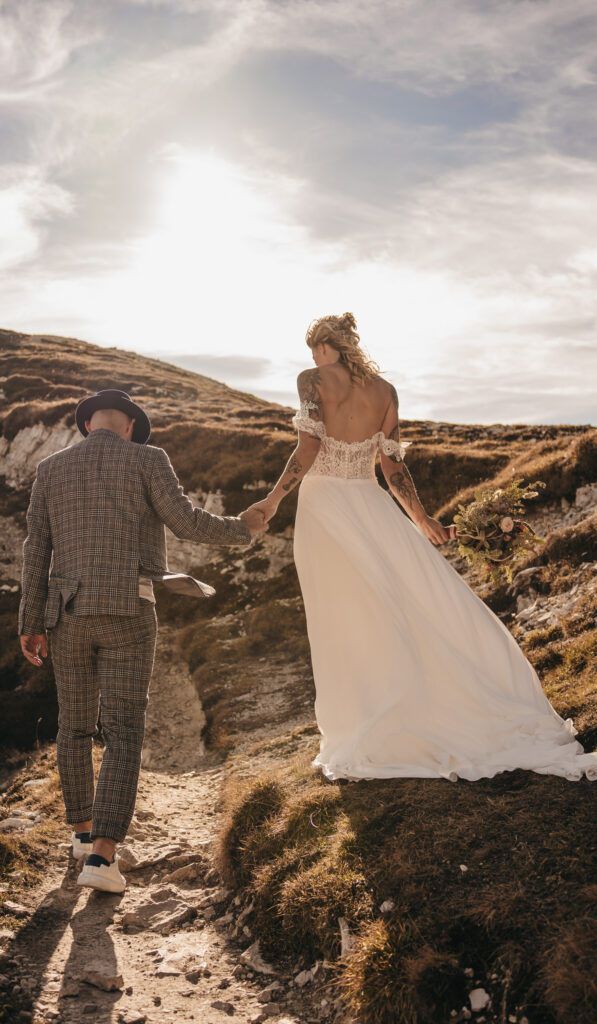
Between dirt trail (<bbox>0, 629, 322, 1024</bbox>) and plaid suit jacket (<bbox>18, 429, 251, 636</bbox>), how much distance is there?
2.12 meters

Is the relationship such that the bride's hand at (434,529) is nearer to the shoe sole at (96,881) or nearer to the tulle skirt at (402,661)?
the tulle skirt at (402,661)

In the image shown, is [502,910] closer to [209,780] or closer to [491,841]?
[491,841]

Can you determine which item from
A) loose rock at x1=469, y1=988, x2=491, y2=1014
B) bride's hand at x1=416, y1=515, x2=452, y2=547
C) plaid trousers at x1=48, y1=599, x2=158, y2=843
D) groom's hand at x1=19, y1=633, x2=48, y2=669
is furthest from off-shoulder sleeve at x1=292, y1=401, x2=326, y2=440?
loose rock at x1=469, y1=988, x2=491, y2=1014

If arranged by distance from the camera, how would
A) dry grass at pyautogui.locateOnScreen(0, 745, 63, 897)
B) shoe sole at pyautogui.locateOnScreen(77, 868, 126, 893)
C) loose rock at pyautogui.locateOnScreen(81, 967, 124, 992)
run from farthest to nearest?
dry grass at pyautogui.locateOnScreen(0, 745, 63, 897) → shoe sole at pyautogui.locateOnScreen(77, 868, 126, 893) → loose rock at pyautogui.locateOnScreen(81, 967, 124, 992)

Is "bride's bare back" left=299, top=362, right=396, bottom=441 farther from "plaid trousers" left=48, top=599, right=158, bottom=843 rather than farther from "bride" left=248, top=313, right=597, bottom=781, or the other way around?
"plaid trousers" left=48, top=599, right=158, bottom=843

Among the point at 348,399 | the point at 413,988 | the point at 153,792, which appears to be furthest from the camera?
the point at 153,792

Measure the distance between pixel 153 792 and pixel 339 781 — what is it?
3290 mm

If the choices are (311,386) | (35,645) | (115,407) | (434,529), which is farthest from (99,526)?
(434,529)

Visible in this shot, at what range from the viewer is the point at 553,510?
14.7 metres

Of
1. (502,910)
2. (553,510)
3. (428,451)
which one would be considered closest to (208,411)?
(428,451)

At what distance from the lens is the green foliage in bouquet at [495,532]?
265 inches

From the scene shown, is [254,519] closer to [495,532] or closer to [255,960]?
[495,532]

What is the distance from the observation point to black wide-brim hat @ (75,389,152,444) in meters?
5.87

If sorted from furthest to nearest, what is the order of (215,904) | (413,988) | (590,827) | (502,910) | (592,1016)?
(215,904), (590,827), (502,910), (413,988), (592,1016)
